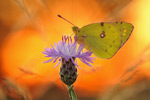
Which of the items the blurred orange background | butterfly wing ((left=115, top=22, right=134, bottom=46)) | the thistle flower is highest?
the blurred orange background

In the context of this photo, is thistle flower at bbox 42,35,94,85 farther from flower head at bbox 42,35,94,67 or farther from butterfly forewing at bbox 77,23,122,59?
butterfly forewing at bbox 77,23,122,59

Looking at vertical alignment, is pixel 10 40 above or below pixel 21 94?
above

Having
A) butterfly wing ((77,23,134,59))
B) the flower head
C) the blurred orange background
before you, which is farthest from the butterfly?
the flower head

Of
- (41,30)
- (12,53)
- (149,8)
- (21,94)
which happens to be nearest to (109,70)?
(149,8)

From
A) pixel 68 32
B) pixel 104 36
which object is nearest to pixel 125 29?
pixel 104 36

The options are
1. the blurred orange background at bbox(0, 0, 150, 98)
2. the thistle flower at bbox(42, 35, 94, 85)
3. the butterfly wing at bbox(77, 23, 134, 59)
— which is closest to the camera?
the thistle flower at bbox(42, 35, 94, 85)

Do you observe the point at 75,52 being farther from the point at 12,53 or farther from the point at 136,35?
the point at 12,53
